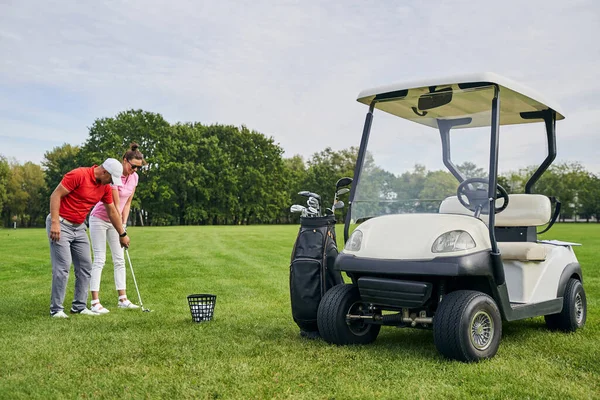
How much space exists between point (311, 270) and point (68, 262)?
292 cm

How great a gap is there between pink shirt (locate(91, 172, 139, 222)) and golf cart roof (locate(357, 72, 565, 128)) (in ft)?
10.5

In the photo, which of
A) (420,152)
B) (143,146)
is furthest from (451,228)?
(143,146)

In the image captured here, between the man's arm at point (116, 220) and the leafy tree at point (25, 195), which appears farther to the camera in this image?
the leafy tree at point (25, 195)

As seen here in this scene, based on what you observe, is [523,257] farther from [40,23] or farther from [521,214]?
[40,23]

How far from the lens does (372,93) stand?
5605 mm

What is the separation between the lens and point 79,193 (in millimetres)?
6875

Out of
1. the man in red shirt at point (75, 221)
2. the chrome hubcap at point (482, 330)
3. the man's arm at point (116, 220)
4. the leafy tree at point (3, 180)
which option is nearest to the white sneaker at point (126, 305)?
the man in red shirt at point (75, 221)

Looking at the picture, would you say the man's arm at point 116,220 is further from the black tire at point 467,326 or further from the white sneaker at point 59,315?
the black tire at point 467,326

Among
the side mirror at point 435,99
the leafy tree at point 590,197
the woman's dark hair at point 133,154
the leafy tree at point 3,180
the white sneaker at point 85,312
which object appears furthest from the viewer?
the leafy tree at point 590,197

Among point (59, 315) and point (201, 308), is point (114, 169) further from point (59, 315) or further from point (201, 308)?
point (201, 308)

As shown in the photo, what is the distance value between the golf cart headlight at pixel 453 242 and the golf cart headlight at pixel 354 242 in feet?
2.14

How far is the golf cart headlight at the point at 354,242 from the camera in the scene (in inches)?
200

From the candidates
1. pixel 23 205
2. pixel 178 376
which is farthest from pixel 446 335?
pixel 23 205

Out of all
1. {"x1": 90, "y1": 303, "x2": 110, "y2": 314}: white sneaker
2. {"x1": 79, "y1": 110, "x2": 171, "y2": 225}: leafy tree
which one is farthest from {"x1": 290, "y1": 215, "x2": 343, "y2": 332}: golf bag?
{"x1": 79, "y1": 110, "x2": 171, "y2": 225}: leafy tree
